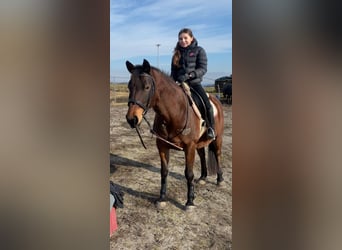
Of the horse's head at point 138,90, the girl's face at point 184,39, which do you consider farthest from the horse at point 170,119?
the girl's face at point 184,39

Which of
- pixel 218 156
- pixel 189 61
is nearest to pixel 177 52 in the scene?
pixel 189 61

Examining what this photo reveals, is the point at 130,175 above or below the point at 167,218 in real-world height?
above

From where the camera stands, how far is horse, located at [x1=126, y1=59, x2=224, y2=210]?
83cm

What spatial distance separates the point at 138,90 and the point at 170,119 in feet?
1.00

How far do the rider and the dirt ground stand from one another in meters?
0.14

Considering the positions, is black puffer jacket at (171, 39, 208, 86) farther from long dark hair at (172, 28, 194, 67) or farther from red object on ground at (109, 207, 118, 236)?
red object on ground at (109, 207, 118, 236)

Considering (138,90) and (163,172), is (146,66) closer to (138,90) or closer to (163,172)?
(138,90)

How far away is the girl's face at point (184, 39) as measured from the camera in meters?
0.75

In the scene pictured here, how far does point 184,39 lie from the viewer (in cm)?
76

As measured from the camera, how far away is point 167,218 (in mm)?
867
